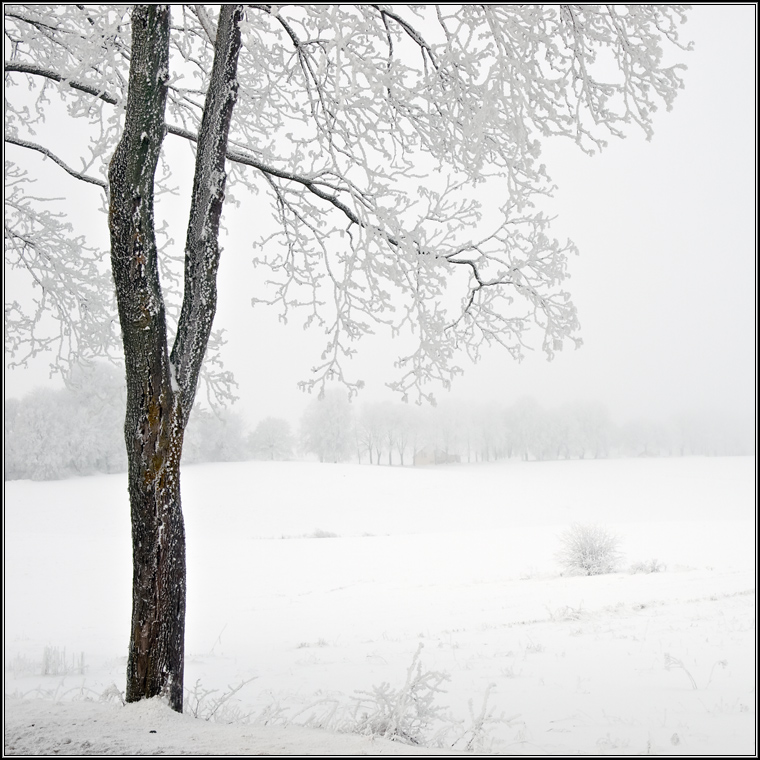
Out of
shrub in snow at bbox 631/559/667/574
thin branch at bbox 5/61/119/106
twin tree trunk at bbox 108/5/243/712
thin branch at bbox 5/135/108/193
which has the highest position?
thin branch at bbox 5/61/119/106

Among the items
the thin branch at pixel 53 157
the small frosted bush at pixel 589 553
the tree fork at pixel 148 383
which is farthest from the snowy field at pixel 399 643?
the thin branch at pixel 53 157

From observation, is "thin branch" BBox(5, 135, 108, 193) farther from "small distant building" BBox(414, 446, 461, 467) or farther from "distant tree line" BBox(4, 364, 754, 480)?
"small distant building" BBox(414, 446, 461, 467)

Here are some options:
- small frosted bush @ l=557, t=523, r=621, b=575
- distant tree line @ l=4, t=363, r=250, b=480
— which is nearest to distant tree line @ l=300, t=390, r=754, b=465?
distant tree line @ l=4, t=363, r=250, b=480

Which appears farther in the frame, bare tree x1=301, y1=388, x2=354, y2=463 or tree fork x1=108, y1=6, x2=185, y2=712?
bare tree x1=301, y1=388, x2=354, y2=463

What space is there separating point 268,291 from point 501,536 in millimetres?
19950

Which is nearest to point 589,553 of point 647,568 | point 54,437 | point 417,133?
point 647,568

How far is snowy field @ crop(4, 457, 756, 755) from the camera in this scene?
369 centimetres

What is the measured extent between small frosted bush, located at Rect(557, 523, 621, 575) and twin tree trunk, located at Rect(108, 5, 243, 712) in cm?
1367

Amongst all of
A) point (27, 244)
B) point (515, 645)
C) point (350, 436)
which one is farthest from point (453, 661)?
point (350, 436)

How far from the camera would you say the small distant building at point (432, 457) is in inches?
2660

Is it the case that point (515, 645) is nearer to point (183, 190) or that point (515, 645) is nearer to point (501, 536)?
point (183, 190)

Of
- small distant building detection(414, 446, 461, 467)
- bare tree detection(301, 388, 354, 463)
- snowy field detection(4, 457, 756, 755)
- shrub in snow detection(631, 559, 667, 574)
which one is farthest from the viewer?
small distant building detection(414, 446, 461, 467)

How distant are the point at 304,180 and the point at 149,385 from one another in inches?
105

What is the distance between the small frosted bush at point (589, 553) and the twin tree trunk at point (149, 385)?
44.8 ft
